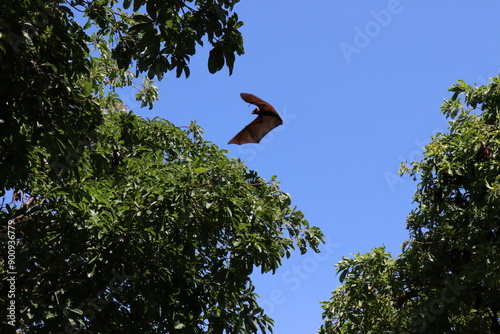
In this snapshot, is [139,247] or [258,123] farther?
[258,123]

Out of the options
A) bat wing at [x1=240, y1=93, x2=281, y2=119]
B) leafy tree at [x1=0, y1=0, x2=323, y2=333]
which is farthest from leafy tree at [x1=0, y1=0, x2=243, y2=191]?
bat wing at [x1=240, y1=93, x2=281, y2=119]

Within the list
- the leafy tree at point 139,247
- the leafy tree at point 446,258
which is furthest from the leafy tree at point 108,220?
the leafy tree at point 446,258

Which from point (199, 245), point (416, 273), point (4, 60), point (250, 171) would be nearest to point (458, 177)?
point (416, 273)

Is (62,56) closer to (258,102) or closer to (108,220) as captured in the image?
(108,220)

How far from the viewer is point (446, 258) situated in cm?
1468

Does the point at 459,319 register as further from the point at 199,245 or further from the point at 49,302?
the point at 49,302

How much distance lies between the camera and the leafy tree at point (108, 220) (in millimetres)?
8516

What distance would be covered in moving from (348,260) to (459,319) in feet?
11.0

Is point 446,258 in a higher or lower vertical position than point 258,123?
lower

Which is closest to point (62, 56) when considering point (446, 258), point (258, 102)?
point (258, 102)

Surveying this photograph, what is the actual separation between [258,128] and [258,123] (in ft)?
0.62

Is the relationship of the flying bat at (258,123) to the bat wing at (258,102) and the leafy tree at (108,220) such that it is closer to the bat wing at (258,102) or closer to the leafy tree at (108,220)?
the bat wing at (258,102)

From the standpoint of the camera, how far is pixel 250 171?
1330 cm

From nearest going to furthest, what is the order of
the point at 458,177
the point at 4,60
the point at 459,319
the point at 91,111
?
1. the point at 4,60
2. the point at 91,111
3. the point at 458,177
4. the point at 459,319
